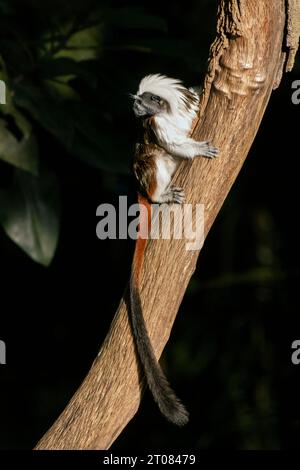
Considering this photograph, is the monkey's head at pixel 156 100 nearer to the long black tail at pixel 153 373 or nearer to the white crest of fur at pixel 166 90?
the white crest of fur at pixel 166 90

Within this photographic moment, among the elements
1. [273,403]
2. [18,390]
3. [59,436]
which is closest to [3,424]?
[18,390]

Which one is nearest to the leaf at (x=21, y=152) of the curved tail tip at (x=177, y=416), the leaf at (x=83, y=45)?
the leaf at (x=83, y=45)

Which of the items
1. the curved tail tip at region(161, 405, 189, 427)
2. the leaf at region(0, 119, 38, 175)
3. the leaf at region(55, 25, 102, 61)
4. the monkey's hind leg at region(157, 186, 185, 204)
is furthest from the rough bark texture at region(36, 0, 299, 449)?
the leaf at region(55, 25, 102, 61)

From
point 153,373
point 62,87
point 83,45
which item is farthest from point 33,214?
point 153,373

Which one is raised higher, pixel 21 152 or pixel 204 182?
pixel 21 152

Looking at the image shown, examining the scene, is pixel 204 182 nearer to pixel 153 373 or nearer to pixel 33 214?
pixel 153 373

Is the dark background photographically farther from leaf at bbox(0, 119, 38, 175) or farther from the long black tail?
the long black tail

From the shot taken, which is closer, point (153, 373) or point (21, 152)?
point (153, 373)
